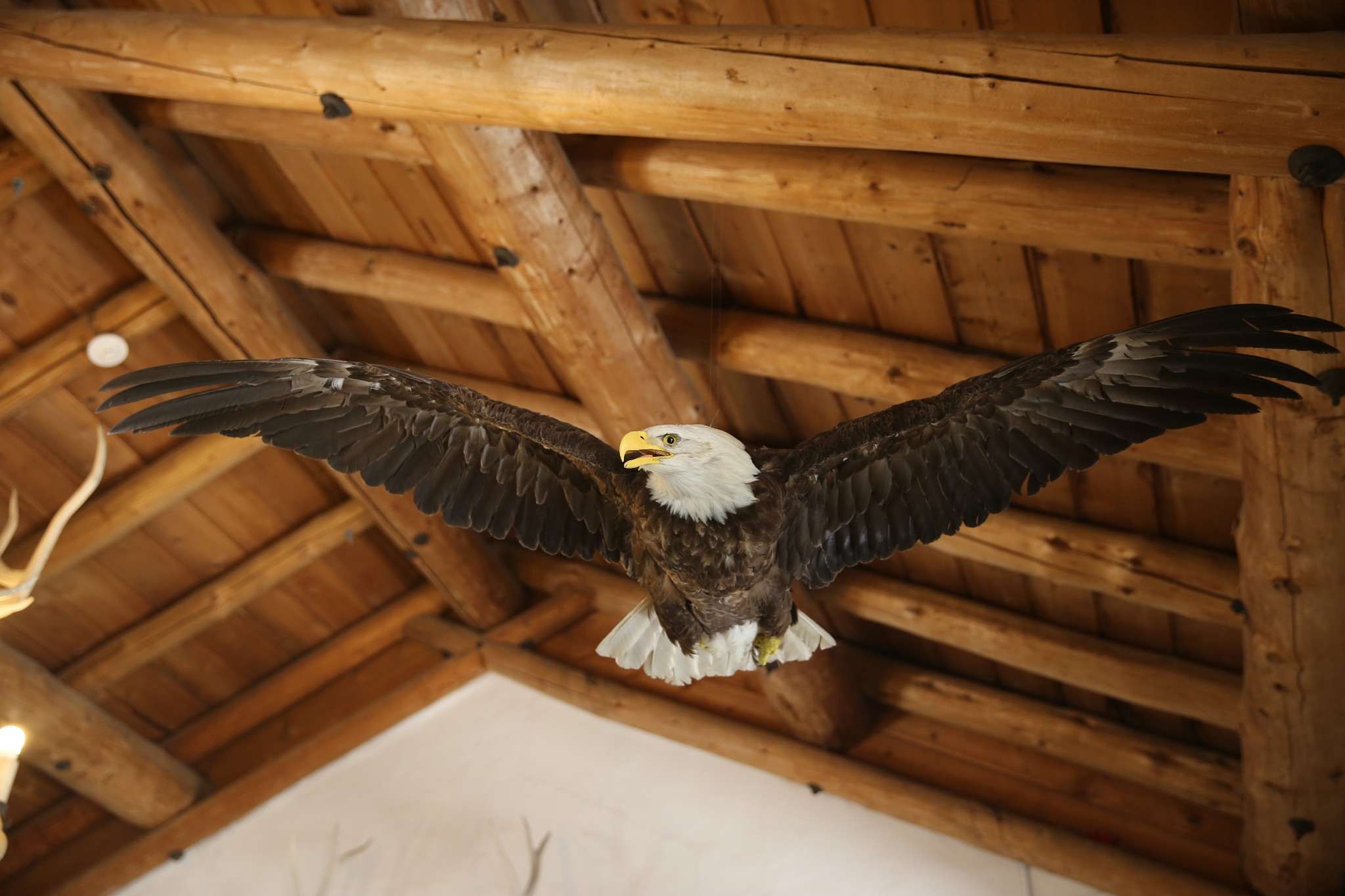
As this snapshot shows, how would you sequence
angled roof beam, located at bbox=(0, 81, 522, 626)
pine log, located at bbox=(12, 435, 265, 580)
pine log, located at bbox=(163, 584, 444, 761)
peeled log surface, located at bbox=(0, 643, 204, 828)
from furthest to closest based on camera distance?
1. pine log, located at bbox=(163, 584, 444, 761)
2. pine log, located at bbox=(12, 435, 265, 580)
3. peeled log surface, located at bbox=(0, 643, 204, 828)
4. angled roof beam, located at bbox=(0, 81, 522, 626)

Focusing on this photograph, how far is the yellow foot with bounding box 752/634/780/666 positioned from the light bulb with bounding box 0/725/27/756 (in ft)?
5.08

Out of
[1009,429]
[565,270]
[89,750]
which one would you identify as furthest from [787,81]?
[89,750]

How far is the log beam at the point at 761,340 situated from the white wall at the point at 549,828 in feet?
5.70

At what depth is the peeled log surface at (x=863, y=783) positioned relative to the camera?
3389 mm

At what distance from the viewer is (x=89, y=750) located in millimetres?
3912

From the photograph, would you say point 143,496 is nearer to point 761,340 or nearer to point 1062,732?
point 761,340

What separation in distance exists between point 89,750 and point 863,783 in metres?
2.79

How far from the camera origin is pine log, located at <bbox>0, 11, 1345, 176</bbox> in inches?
60.6

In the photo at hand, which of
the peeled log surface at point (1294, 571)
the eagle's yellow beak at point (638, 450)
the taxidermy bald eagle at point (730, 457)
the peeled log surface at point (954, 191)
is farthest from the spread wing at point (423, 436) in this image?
the peeled log surface at point (1294, 571)

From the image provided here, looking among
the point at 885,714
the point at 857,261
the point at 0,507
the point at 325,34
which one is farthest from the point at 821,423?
the point at 0,507

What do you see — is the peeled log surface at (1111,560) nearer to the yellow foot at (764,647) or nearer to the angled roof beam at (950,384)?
the angled roof beam at (950,384)

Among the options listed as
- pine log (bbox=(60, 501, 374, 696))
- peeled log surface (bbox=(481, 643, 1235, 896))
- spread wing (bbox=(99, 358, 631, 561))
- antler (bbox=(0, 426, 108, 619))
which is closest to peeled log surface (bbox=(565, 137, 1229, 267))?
spread wing (bbox=(99, 358, 631, 561))

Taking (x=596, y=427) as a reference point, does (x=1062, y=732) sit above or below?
below

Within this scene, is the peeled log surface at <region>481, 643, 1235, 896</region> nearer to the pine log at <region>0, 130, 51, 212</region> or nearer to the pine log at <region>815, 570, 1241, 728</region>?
the pine log at <region>815, 570, 1241, 728</region>
